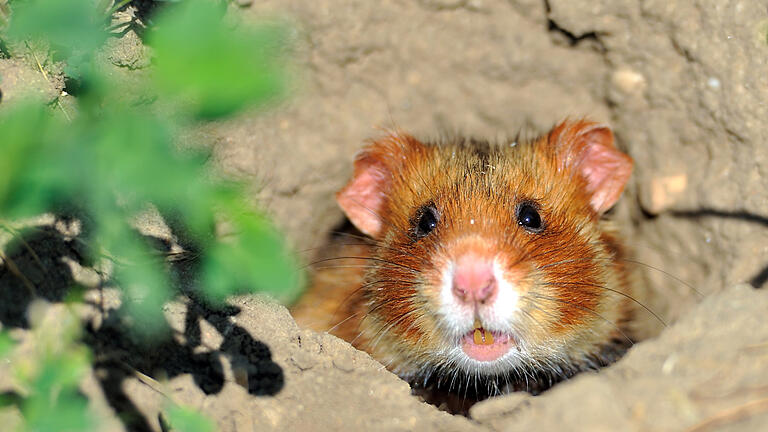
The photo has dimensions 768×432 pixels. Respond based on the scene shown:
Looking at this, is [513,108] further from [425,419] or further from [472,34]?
[425,419]

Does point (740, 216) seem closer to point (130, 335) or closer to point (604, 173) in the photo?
point (604, 173)

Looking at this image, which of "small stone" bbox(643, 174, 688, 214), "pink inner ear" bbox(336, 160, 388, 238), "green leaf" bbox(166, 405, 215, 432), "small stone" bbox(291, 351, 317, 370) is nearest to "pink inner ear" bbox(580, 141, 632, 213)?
"small stone" bbox(643, 174, 688, 214)

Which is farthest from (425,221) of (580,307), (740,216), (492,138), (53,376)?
(53,376)

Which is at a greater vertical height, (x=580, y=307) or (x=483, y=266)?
(x=483, y=266)

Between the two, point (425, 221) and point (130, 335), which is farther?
point (425, 221)

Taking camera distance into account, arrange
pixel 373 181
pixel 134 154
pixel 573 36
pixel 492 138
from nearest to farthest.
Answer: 1. pixel 134 154
2. pixel 373 181
3. pixel 573 36
4. pixel 492 138

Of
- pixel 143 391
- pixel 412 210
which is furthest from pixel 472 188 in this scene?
pixel 143 391

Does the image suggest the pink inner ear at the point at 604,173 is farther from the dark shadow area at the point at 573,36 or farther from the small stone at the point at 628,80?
the dark shadow area at the point at 573,36
